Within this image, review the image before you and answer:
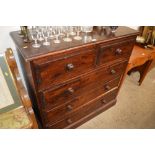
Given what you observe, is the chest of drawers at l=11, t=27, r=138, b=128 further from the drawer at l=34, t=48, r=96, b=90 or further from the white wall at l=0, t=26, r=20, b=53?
the white wall at l=0, t=26, r=20, b=53

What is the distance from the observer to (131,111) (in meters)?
1.96

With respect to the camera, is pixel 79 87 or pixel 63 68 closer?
pixel 63 68

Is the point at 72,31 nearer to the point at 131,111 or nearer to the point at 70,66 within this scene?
the point at 70,66

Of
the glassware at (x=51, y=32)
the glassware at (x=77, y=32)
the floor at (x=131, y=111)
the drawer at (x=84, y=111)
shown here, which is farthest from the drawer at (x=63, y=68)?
the floor at (x=131, y=111)

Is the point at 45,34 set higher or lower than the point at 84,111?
higher

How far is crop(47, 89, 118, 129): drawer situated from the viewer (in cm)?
141

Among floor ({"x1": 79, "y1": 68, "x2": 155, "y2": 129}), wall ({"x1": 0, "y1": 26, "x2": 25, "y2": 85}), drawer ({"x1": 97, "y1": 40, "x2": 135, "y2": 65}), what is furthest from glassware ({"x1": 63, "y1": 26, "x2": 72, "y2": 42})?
floor ({"x1": 79, "y1": 68, "x2": 155, "y2": 129})

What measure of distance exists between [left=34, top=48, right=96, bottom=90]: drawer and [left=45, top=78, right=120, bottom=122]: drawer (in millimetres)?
347

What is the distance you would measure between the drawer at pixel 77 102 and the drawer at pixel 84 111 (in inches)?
2.6

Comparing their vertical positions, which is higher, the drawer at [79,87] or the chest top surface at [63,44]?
the chest top surface at [63,44]

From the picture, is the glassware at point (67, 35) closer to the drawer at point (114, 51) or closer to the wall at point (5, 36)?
the drawer at point (114, 51)

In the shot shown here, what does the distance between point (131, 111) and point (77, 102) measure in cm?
104

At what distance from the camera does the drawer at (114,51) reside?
1148 mm

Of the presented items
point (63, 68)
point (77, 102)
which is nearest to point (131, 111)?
point (77, 102)
